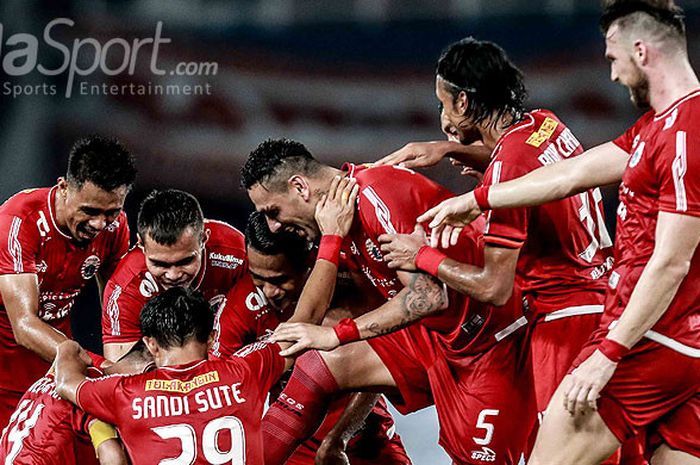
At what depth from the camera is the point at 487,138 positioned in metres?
4.48

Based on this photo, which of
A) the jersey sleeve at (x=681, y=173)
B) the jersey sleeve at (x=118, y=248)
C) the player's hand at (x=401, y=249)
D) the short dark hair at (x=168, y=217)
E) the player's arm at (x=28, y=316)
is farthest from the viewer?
the jersey sleeve at (x=118, y=248)

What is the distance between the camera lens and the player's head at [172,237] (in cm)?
477

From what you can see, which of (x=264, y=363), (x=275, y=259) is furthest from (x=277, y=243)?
(x=264, y=363)

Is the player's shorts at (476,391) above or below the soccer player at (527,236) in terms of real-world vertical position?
below

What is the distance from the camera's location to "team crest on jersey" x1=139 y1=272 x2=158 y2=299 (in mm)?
5035

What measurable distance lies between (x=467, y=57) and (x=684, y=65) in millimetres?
1096

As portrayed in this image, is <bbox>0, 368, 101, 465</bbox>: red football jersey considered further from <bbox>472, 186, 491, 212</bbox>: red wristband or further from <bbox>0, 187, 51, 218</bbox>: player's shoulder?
<bbox>472, 186, 491, 212</bbox>: red wristband

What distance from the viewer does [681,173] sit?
3342 mm

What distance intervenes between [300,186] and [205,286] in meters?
1.06

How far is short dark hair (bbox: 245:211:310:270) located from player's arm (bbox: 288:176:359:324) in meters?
0.57

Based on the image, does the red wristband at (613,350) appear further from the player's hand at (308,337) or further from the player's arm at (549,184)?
the player's hand at (308,337)

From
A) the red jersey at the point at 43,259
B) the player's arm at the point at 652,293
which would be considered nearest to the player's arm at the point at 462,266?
the player's arm at the point at 652,293

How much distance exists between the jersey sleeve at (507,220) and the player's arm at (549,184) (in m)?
0.19

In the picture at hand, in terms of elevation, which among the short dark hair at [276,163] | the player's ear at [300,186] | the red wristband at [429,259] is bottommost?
the red wristband at [429,259]
